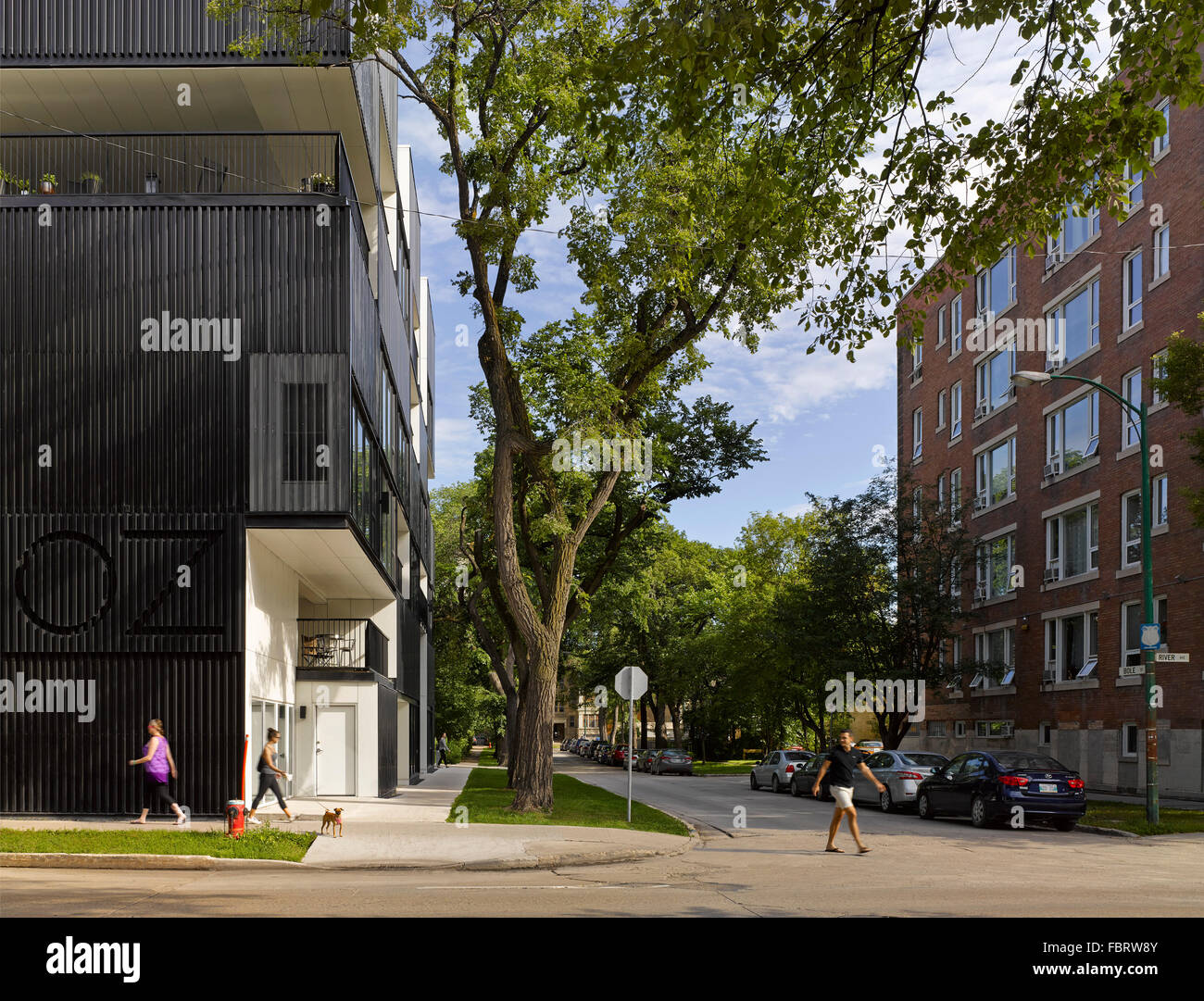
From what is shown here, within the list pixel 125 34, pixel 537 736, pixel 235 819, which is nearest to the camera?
pixel 235 819

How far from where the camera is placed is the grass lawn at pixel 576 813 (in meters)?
20.2

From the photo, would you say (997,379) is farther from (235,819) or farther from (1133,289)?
(235,819)

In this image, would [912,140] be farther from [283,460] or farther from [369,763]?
[369,763]

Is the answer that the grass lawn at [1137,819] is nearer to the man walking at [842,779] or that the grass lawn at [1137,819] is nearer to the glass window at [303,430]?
the man walking at [842,779]

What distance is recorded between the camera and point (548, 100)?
65.5 feet

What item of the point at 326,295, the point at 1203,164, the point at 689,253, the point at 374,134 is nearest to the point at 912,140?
the point at 689,253

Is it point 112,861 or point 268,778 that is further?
point 268,778

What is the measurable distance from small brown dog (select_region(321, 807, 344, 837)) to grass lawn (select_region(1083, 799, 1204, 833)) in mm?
13106

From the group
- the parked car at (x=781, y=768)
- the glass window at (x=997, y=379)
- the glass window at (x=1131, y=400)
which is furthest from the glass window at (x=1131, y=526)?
the parked car at (x=781, y=768)

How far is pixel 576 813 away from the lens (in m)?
22.4

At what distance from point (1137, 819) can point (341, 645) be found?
17.9 m

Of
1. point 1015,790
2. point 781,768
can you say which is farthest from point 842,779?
point 781,768

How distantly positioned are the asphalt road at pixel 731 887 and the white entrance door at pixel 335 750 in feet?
40.9

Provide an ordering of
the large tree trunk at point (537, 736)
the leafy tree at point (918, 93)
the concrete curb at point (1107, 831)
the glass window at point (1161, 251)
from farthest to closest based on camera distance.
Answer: the glass window at point (1161, 251) → the large tree trunk at point (537, 736) → the concrete curb at point (1107, 831) → the leafy tree at point (918, 93)
